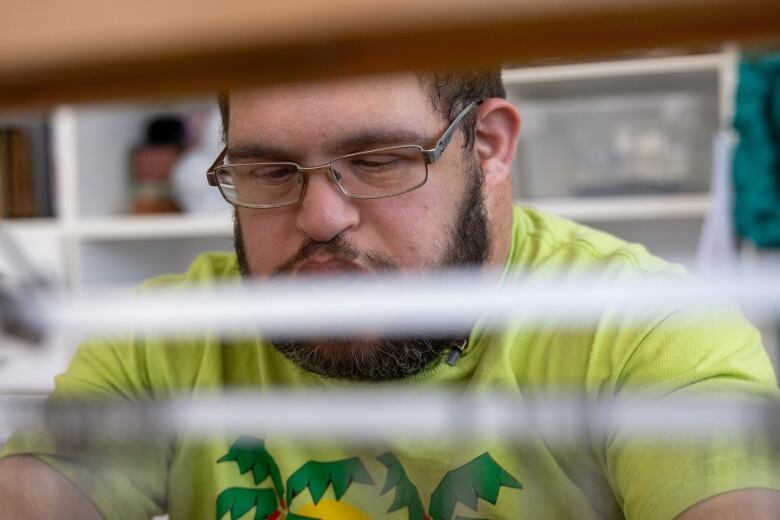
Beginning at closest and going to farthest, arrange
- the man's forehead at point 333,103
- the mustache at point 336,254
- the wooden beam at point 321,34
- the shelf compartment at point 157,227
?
1. the wooden beam at point 321,34
2. the man's forehead at point 333,103
3. the mustache at point 336,254
4. the shelf compartment at point 157,227

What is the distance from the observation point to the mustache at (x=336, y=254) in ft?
1.49

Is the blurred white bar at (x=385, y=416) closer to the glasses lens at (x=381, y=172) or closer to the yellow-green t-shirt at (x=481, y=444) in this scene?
the yellow-green t-shirt at (x=481, y=444)

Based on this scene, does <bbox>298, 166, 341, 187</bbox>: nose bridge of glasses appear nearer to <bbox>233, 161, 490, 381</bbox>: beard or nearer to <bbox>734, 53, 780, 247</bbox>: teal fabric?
<bbox>233, 161, 490, 381</bbox>: beard

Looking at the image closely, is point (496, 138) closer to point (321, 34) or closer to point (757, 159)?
point (321, 34)

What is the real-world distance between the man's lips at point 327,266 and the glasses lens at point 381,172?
6cm

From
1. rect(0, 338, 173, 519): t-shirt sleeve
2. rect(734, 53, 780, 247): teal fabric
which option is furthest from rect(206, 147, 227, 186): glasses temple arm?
rect(734, 53, 780, 247): teal fabric

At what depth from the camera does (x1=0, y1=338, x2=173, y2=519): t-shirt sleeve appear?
477 mm

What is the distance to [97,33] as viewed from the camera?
0.20 meters

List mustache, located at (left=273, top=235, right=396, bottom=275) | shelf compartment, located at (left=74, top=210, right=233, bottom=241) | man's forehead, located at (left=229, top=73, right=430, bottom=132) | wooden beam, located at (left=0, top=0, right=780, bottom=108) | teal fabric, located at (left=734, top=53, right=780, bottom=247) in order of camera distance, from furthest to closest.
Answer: teal fabric, located at (left=734, top=53, right=780, bottom=247)
shelf compartment, located at (left=74, top=210, right=233, bottom=241)
mustache, located at (left=273, top=235, right=396, bottom=275)
man's forehead, located at (left=229, top=73, right=430, bottom=132)
wooden beam, located at (left=0, top=0, right=780, bottom=108)

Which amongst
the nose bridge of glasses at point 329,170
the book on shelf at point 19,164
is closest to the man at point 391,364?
the nose bridge of glasses at point 329,170

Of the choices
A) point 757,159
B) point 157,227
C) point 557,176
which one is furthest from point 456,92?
point 557,176

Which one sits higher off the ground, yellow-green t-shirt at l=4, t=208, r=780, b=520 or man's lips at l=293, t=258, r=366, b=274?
man's lips at l=293, t=258, r=366, b=274

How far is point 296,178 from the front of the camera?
20.1 inches

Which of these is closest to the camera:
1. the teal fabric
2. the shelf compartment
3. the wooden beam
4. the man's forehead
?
the wooden beam
